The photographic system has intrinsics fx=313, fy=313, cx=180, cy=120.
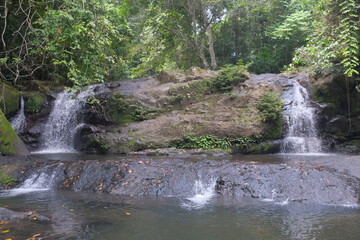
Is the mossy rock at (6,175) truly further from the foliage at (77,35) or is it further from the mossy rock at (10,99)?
the mossy rock at (10,99)

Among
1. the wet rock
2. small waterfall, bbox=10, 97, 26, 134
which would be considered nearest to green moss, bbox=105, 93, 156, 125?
small waterfall, bbox=10, 97, 26, 134

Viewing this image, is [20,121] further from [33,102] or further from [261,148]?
[261,148]

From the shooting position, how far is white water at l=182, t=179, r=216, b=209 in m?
5.98

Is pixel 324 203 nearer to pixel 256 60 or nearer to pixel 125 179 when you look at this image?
pixel 125 179

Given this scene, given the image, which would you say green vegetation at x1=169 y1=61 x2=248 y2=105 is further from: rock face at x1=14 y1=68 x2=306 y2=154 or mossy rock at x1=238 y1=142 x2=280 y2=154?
mossy rock at x1=238 y1=142 x2=280 y2=154

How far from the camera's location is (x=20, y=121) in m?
13.3

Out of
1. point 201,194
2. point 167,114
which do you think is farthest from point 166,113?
point 201,194

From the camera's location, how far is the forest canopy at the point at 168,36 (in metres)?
9.65

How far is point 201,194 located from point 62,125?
28.0 ft

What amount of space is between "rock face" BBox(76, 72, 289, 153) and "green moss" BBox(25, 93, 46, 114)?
2.23 m

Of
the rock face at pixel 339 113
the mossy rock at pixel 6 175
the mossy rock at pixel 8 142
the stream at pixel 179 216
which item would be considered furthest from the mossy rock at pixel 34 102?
the rock face at pixel 339 113

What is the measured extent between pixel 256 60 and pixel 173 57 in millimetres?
5500

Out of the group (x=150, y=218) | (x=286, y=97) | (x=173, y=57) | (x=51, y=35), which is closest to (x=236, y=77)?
(x=286, y=97)

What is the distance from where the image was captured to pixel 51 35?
1007cm
